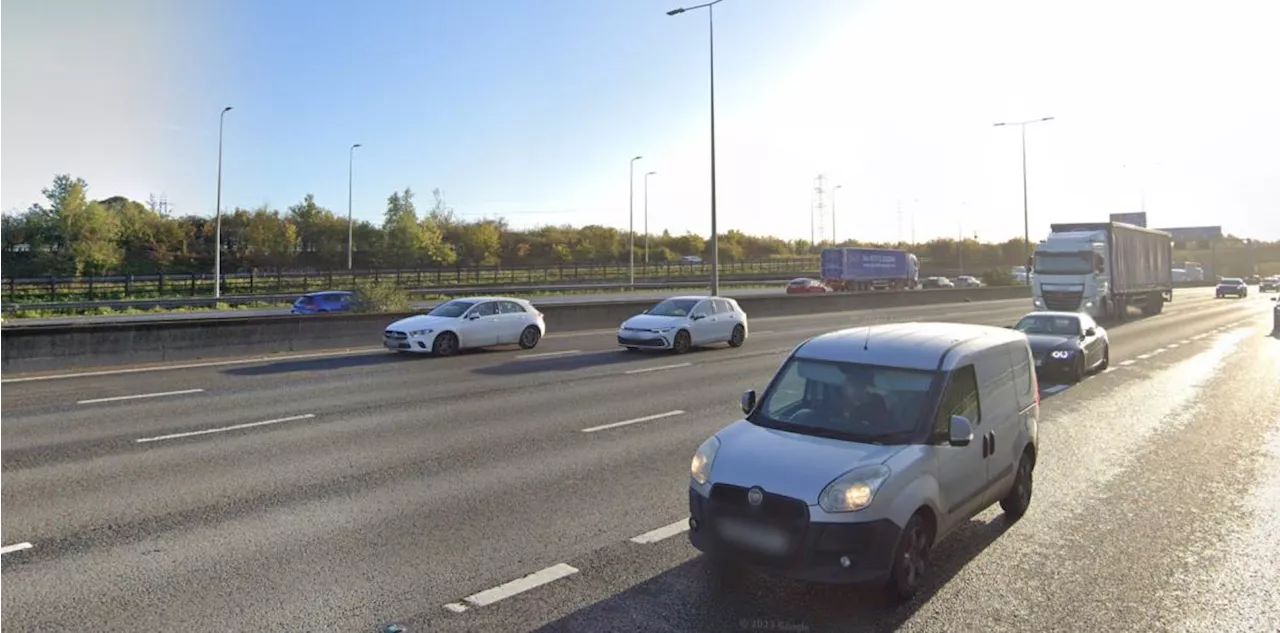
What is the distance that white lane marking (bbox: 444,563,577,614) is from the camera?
5.07 meters

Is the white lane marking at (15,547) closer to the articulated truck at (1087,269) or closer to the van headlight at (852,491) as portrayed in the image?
the van headlight at (852,491)

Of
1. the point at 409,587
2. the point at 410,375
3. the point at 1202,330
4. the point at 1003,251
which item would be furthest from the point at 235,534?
the point at 1003,251

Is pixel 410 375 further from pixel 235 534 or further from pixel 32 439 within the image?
pixel 235 534

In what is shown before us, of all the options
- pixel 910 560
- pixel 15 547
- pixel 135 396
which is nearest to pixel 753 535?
pixel 910 560

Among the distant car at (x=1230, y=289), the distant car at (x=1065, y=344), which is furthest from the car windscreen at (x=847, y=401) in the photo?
the distant car at (x=1230, y=289)

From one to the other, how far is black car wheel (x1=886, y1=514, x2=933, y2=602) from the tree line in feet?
197

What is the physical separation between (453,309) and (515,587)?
54.4 feet

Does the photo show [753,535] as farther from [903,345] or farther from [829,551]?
[903,345]

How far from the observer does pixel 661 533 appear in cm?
648

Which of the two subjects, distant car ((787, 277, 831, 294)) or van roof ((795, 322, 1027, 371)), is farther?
distant car ((787, 277, 831, 294))

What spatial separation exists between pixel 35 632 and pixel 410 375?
1222 centimetres

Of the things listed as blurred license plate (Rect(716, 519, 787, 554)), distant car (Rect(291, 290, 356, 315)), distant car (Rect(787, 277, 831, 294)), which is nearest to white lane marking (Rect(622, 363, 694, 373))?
blurred license plate (Rect(716, 519, 787, 554))

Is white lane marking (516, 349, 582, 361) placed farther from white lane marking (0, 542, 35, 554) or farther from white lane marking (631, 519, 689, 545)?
white lane marking (0, 542, 35, 554)

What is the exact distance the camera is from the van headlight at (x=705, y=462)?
5.30 metres
